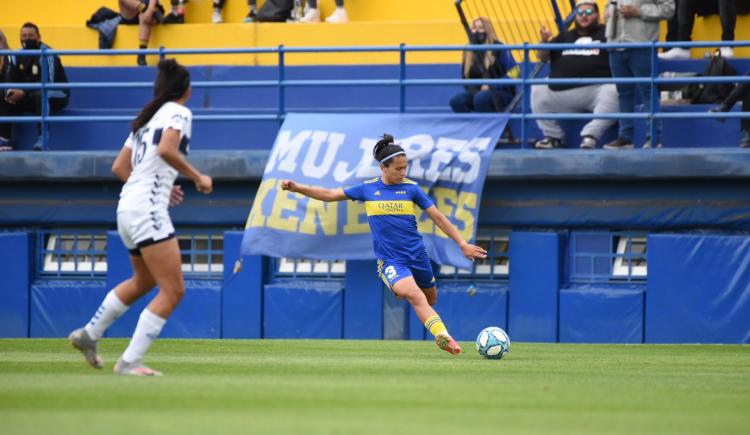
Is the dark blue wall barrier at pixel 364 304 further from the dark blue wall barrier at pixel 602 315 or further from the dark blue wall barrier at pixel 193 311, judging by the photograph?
the dark blue wall barrier at pixel 602 315

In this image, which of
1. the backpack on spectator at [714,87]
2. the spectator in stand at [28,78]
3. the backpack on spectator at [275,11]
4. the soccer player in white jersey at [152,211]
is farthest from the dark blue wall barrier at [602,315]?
the soccer player in white jersey at [152,211]

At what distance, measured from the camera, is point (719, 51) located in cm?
1764

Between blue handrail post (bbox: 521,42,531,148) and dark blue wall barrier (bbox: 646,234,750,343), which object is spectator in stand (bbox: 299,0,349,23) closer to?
blue handrail post (bbox: 521,42,531,148)

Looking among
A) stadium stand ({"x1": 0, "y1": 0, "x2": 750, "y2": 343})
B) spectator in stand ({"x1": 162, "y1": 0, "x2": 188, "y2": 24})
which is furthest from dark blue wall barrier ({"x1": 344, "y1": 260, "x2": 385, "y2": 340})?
spectator in stand ({"x1": 162, "y1": 0, "x2": 188, "y2": 24})

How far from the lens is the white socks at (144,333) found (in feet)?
31.1

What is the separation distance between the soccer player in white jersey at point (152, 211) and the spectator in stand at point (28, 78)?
953 cm

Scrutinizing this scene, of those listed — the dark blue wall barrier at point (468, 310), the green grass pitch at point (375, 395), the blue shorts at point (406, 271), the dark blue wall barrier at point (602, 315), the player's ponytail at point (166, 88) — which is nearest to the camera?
the green grass pitch at point (375, 395)

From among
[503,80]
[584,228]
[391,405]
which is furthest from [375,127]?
[391,405]

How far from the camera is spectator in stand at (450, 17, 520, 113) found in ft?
59.8

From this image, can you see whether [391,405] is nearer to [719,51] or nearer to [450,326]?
[450,326]

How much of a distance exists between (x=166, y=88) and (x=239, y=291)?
8486 millimetres

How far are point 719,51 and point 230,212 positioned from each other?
639 centimetres

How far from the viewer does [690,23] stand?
60.5ft

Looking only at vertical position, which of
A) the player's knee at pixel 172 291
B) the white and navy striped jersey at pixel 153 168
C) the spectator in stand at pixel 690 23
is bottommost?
the player's knee at pixel 172 291
